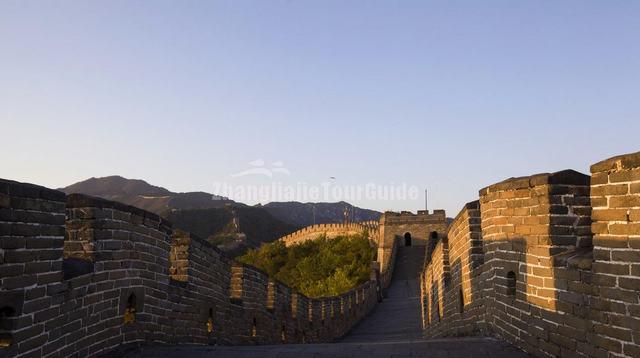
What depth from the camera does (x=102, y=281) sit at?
211 inches

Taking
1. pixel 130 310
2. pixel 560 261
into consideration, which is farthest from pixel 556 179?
pixel 130 310

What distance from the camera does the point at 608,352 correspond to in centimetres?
397

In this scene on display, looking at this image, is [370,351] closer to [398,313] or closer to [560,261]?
[560,261]

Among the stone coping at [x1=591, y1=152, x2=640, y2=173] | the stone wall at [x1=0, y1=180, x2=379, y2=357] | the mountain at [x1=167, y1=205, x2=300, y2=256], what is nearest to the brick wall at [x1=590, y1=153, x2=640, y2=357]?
the stone coping at [x1=591, y1=152, x2=640, y2=173]

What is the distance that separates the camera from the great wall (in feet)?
12.8

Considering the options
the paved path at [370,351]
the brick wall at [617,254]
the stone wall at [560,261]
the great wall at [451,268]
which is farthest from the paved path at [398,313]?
the brick wall at [617,254]

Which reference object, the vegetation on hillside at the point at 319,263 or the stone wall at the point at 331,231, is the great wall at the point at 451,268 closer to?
the vegetation on hillside at the point at 319,263

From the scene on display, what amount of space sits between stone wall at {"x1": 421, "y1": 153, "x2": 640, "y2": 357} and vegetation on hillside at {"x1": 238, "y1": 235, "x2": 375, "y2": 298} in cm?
2563

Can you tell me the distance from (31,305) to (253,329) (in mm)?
6742

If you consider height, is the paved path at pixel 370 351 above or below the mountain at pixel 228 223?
below

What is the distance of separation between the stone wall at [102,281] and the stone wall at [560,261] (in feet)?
13.1

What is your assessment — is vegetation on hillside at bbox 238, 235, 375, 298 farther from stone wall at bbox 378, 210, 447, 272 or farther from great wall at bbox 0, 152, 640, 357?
great wall at bbox 0, 152, 640, 357

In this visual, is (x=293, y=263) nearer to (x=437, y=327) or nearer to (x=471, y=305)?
(x=437, y=327)

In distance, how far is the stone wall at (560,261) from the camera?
12.5 feet
